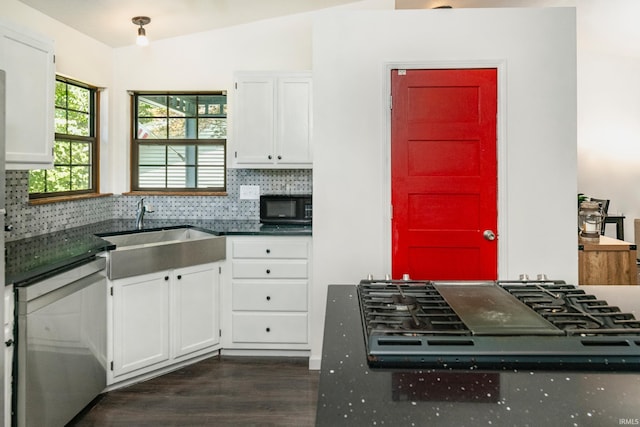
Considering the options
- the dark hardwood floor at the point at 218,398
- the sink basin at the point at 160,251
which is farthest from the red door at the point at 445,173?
the sink basin at the point at 160,251

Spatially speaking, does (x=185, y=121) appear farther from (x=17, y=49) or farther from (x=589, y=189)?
(x=589, y=189)

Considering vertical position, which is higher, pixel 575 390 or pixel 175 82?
pixel 175 82

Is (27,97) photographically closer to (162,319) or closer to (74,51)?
(74,51)

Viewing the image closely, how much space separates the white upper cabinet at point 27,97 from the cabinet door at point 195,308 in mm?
1121

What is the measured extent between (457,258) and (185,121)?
104 inches

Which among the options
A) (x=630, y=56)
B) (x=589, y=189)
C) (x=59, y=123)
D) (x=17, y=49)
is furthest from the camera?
(x=589, y=189)

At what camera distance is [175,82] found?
4.23 meters

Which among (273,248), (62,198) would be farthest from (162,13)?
(273,248)

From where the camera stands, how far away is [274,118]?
3801 mm

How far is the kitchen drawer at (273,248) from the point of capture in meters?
3.51

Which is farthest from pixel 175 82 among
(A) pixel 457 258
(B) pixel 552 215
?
(B) pixel 552 215

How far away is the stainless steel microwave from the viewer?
3930 millimetres

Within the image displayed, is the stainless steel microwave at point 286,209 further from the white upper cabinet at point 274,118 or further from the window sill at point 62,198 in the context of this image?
the window sill at point 62,198

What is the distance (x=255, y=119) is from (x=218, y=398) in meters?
2.07
